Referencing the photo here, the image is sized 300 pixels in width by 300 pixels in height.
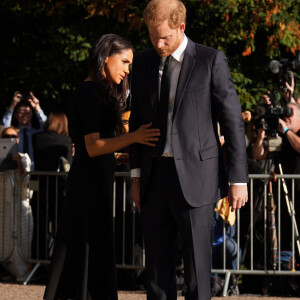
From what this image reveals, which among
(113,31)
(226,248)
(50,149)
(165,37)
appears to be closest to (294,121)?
(226,248)

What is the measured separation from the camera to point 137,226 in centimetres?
832

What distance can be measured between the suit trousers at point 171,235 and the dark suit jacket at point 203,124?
0.24ft

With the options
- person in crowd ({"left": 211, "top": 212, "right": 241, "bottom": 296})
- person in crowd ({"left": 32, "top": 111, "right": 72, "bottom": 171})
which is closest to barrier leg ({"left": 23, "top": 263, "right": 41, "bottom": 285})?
person in crowd ({"left": 32, "top": 111, "right": 72, "bottom": 171})

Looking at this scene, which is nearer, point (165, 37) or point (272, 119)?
point (165, 37)

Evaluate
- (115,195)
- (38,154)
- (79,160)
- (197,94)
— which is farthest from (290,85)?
(197,94)

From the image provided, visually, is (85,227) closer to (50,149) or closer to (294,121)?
(294,121)

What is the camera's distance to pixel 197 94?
172 inches

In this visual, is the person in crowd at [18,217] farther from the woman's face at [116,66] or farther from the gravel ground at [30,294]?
the woman's face at [116,66]

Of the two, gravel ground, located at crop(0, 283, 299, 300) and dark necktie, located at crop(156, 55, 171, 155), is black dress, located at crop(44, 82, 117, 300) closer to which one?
dark necktie, located at crop(156, 55, 171, 155)

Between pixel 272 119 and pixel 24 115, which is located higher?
pixel 24 115

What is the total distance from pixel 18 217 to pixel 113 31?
14.6 ft

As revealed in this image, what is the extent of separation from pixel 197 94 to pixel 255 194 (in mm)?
3995

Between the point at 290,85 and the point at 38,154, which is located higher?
the point at 290,85

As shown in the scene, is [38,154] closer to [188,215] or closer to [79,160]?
[79,160]
